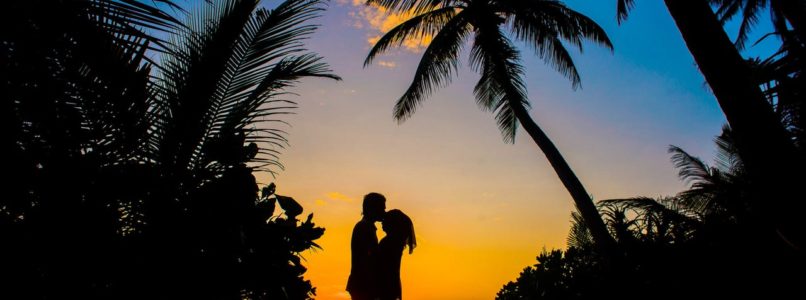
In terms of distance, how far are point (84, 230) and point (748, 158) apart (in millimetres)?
3722

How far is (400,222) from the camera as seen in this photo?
3.31 meters

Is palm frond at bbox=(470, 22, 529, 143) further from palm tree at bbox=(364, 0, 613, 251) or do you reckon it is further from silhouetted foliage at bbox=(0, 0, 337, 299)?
silhouetted foliage at bbox=(0, 0, 337, 299)

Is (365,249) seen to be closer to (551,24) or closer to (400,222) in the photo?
(400,222)

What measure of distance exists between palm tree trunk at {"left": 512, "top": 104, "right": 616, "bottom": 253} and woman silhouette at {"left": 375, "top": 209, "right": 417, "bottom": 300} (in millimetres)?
3859

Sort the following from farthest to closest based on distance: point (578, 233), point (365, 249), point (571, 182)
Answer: point (578, 233)
point (571, 182)
point (365, 249)

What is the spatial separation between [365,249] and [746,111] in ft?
9.00

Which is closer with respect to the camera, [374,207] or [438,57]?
[374,207]

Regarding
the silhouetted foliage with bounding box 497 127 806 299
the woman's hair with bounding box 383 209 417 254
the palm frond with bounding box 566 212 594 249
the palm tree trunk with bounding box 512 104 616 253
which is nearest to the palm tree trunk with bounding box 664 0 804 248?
the silhouetted foliage with bounding box 497 127 806 299

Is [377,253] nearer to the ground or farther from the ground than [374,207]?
nearer to the ground

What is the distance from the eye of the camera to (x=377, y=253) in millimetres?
3240

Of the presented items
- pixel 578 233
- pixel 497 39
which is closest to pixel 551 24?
pixel 497 39

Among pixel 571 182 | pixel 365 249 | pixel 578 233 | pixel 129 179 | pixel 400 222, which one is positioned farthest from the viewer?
pixel 578 233

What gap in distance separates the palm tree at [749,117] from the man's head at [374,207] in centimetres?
250

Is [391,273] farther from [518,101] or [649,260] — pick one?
[518,101]
